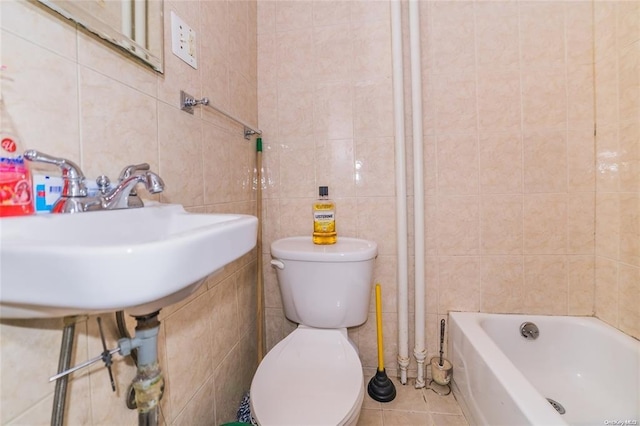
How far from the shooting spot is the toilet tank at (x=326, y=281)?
106 cm

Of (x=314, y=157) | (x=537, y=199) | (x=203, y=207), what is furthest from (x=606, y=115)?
(x=203, y=207)

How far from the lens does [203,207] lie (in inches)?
34.9

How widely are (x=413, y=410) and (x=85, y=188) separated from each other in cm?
131

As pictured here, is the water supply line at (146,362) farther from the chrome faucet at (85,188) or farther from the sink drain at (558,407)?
the sink drain at (558,407)

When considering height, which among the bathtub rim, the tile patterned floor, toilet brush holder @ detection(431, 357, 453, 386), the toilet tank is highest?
the toilet tank

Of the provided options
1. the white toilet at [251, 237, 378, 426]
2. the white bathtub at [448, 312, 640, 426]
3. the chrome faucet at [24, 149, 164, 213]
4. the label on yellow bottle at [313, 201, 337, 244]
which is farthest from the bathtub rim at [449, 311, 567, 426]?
the chrome faucet at [24, 149, 164, 213]

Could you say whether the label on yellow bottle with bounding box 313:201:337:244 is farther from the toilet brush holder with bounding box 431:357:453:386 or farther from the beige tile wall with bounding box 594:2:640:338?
the beige tile wall with bounding box 594:2:640:338

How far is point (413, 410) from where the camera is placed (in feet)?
3.66

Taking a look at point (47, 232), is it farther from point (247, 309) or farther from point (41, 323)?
point (247, 309)

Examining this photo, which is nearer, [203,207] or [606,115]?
[203,207]

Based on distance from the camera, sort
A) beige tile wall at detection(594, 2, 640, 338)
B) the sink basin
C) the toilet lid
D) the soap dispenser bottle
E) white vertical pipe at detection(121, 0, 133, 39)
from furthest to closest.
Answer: beige tile wall at detection(594, 2, 640, 338), the toilet lid, white vertical pipe at detection(121, 0, 133, 39), the soap dispenser bottle, the sink basin

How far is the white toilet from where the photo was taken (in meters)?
0.79

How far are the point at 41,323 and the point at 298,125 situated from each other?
1.10 metres

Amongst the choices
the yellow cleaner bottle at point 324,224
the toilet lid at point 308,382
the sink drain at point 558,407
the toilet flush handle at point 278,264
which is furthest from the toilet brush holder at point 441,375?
the toilet flush handle at point 278,264
